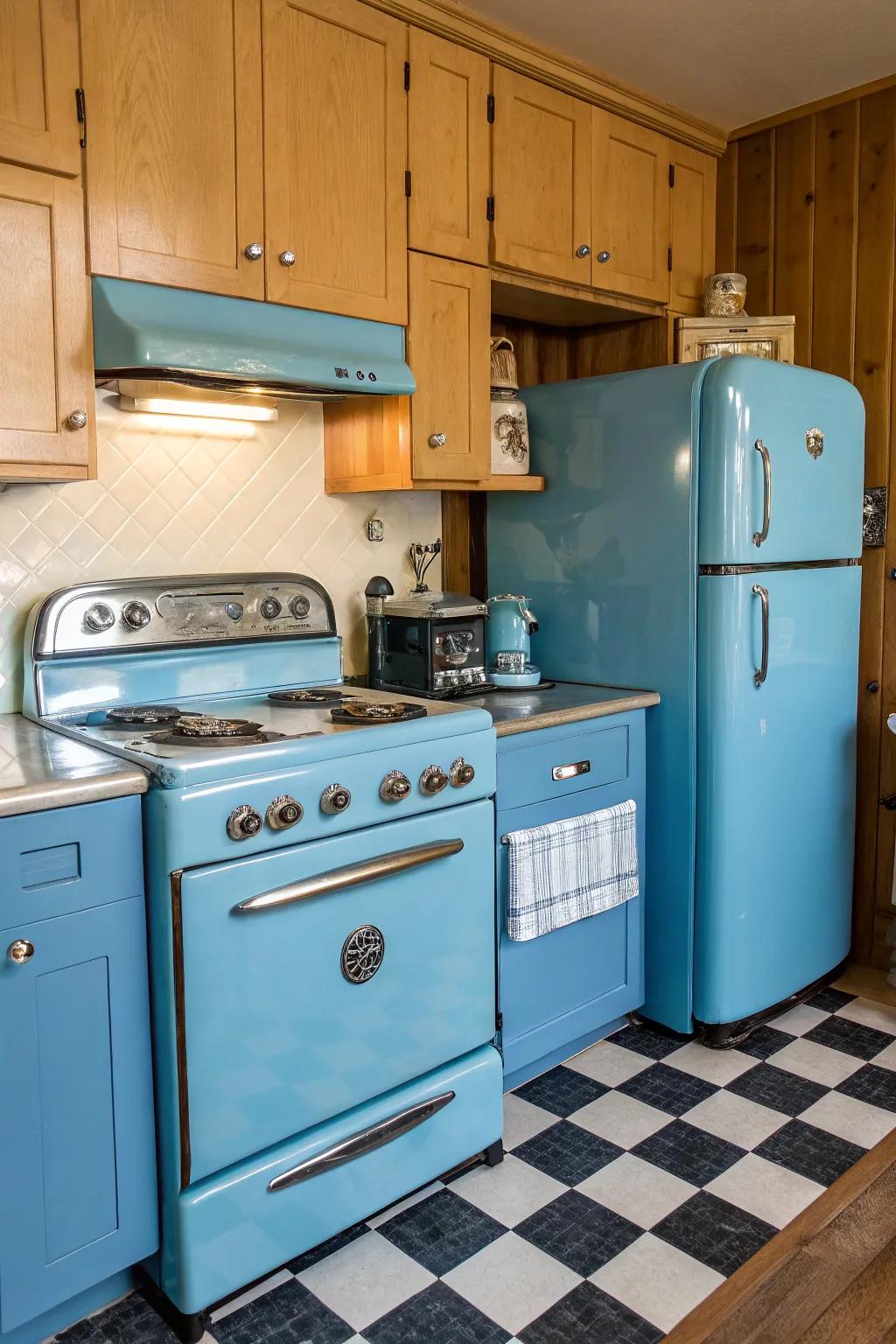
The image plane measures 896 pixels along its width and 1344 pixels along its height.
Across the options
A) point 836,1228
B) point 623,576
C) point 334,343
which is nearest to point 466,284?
point 334,343

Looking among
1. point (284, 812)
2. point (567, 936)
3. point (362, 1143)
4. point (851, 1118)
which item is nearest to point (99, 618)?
point (284, 812)

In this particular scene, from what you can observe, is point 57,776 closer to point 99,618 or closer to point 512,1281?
point 99,618

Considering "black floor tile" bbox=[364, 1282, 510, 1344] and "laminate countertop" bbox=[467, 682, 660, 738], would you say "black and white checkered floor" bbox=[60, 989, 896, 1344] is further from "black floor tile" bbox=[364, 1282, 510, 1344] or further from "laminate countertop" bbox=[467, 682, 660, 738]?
"laminate countertop" bbox=[467, 682, 660, 738]

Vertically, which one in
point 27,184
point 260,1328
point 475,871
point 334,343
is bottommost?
point 260,1328

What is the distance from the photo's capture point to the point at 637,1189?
2.13m

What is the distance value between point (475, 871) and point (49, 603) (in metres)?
1.04

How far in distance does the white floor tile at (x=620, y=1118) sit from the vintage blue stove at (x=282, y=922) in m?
0.27

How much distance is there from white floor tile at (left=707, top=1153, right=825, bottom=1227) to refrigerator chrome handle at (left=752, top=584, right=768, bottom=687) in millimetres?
1109

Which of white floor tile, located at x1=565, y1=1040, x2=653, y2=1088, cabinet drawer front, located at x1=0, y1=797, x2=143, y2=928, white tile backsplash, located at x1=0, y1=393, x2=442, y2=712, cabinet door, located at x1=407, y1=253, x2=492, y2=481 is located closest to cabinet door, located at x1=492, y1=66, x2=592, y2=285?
cabinet door, located at x1=407, y1=253, x2=492, y2=481

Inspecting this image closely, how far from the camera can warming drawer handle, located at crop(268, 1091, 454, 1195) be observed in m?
1.85

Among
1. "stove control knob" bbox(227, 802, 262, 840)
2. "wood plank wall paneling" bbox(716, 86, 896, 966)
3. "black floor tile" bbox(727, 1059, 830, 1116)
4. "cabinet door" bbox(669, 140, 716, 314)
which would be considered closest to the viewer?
"stove control knob" bbox(227, 802, 262, 840)

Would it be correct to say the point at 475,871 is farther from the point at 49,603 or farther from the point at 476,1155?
the point at 49,603

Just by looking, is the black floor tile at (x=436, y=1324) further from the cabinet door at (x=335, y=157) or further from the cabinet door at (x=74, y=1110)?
the cabinet door at (x=335, y=157)

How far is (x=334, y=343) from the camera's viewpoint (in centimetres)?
234
